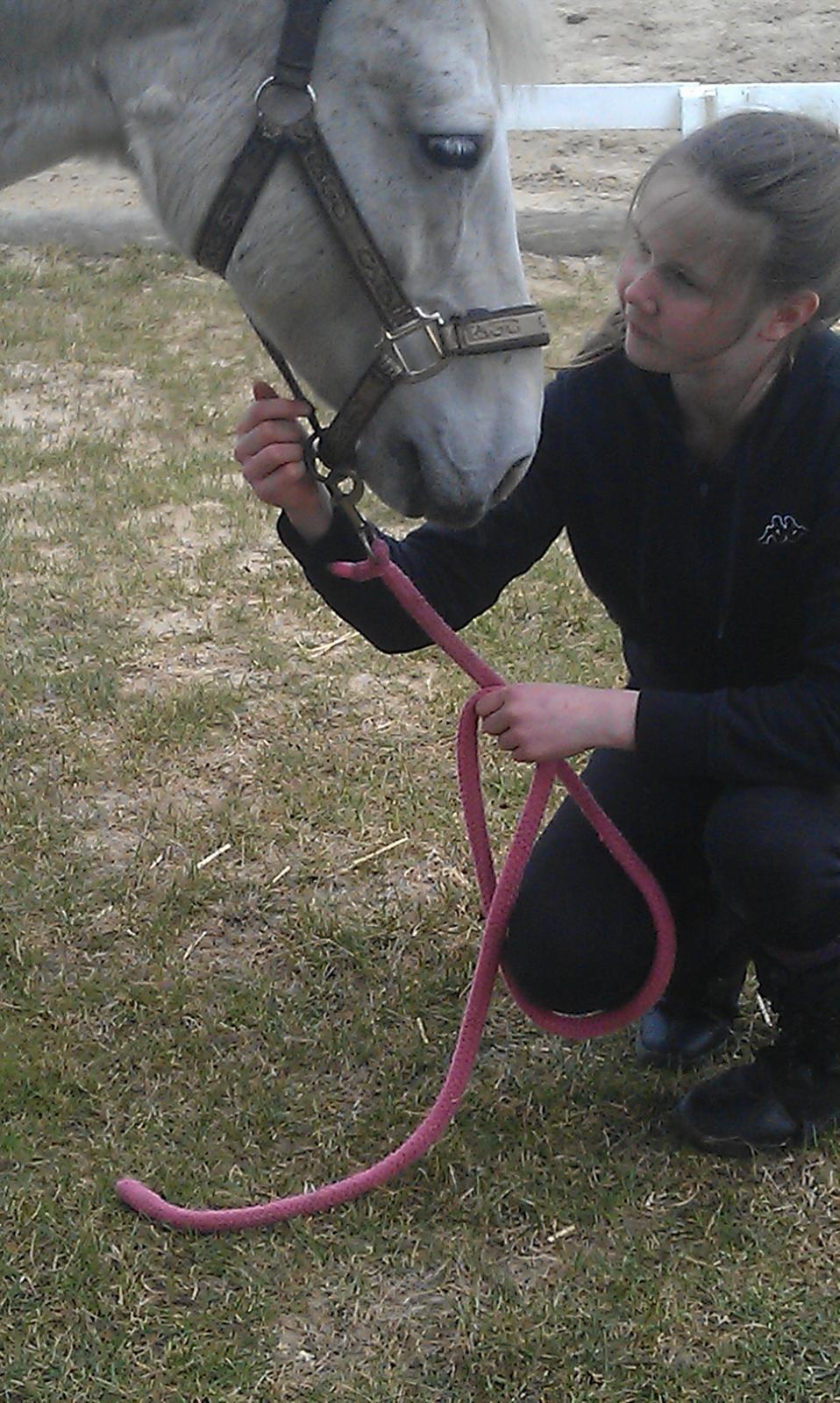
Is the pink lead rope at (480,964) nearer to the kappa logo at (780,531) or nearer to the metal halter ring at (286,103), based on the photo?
the kappa logo at (780,531)

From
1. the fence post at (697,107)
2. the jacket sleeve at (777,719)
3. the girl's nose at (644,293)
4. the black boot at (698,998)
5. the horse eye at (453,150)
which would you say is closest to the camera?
the horse eye at (453,150)

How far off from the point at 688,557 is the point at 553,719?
0.98ft

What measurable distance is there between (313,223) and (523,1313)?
1.30 metres

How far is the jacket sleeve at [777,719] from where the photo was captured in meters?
1.79

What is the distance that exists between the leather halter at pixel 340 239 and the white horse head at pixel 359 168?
0.05ft

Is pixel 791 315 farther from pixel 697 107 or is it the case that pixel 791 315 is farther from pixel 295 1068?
pixel 697 107

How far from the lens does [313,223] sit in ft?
Answer: 5.36

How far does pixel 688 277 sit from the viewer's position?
1662 millimetres

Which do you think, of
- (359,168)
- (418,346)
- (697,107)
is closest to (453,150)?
(359,168)

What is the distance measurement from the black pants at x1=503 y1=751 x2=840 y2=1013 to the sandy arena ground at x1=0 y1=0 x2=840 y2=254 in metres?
3.64

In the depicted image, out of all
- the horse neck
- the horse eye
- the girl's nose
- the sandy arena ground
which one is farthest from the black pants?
the sandy arena ground

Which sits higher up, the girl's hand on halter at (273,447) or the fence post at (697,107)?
the girl's hand on halter at (273,447)

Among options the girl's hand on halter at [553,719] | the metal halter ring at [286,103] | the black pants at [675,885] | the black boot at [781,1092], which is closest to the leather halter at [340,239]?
the metal halter ring at [286,103]

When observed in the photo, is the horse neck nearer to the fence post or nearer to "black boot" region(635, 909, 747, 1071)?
"black boot" region(635, 909, 747, 1071)
